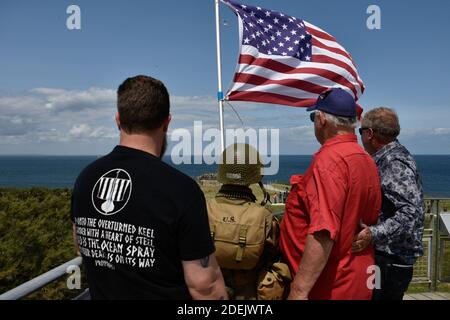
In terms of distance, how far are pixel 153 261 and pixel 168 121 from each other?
616 mm

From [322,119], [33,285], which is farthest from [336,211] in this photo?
[33,285]

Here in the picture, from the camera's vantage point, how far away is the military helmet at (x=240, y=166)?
243cm

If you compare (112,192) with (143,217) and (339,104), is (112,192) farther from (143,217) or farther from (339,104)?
(339,104)

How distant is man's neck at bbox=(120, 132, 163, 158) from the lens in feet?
5.83

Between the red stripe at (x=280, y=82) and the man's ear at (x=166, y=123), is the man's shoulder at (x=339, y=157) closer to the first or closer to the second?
the man's ear at (x=166, y=123)

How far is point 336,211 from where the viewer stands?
2.14 m

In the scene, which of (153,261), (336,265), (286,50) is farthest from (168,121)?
(286,50)

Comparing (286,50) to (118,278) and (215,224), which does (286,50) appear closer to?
(215,224)

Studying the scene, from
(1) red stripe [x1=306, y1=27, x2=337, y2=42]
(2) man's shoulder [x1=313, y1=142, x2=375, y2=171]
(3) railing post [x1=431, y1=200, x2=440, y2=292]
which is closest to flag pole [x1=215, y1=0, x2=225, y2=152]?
(1) red stripe [x1=306, y1=27, x2=337, y2=42]

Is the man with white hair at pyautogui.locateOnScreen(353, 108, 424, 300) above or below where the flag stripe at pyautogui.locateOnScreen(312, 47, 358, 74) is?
below

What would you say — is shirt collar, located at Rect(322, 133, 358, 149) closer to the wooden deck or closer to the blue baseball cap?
the blue baseball cap

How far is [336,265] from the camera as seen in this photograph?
228cm

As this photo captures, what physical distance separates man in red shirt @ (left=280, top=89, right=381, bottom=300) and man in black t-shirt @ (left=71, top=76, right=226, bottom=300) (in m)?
0.61

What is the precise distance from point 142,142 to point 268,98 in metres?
4.13
